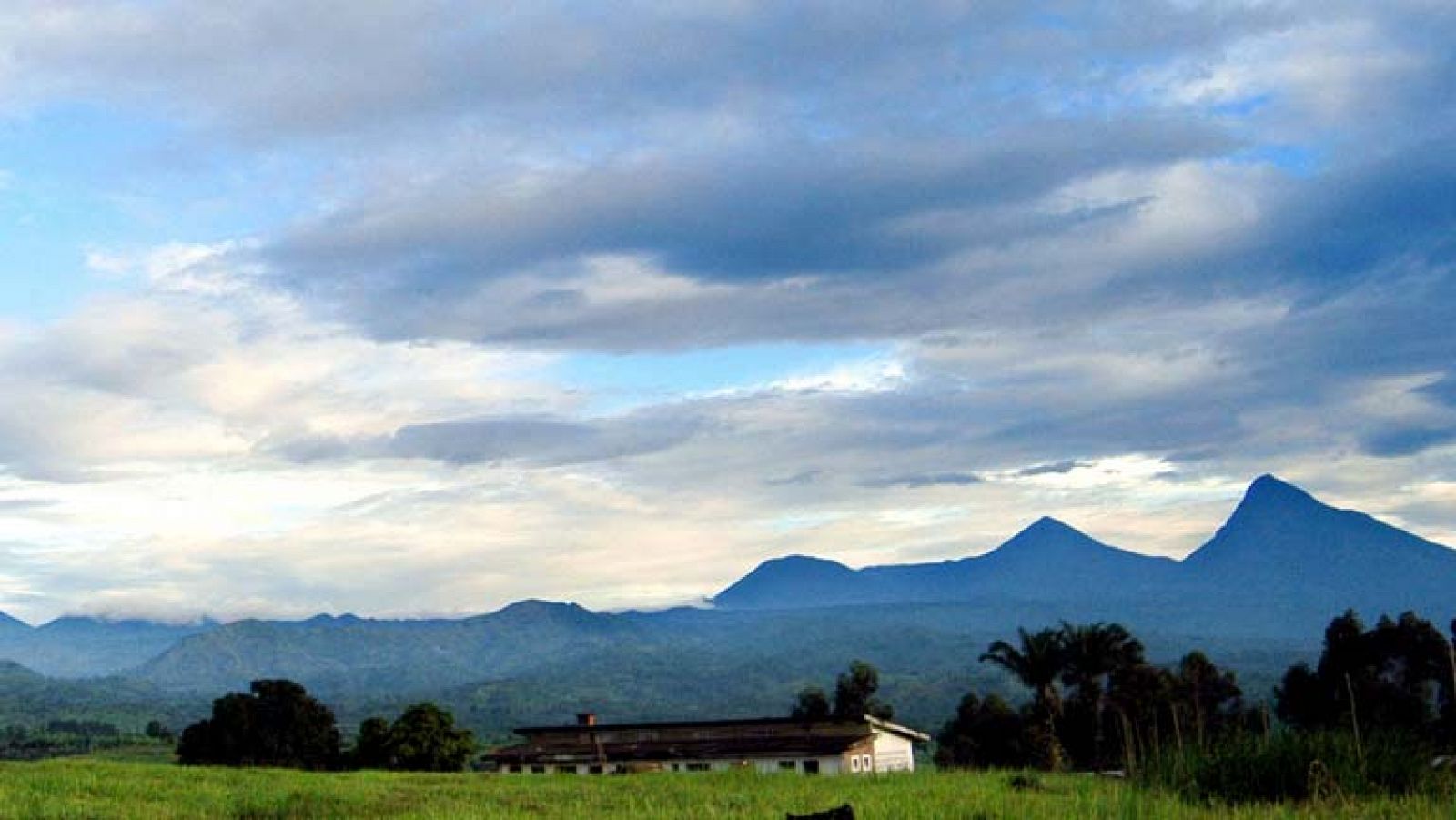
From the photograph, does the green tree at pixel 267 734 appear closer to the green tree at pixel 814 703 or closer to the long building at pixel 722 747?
the long building at pixel 722 747

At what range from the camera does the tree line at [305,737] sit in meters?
76.8

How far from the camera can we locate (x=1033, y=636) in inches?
3078

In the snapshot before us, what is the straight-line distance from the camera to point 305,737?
8762cm

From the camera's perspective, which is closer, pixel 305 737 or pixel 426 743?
pixel 426 743

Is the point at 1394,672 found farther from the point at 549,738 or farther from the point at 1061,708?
the point at 549,738

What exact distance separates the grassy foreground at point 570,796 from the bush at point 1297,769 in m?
1.12

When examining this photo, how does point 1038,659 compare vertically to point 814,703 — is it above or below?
above

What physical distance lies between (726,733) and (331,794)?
42981 mm

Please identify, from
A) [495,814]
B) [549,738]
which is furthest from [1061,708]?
[495,814]

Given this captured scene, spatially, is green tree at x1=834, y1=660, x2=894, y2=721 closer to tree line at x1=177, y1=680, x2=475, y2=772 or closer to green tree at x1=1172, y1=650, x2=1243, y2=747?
green tree at x1=1172, y1=650, x2=1243, y2=747

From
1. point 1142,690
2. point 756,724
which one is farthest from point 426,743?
point 1142,690

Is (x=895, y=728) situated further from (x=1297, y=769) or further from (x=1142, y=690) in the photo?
(x=1297, y=769)

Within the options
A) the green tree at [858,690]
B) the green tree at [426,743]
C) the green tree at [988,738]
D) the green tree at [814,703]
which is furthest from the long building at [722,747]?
the green tree at [858,690]

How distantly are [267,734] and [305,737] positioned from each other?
7.82 feet
